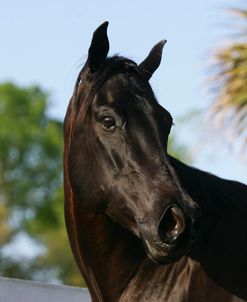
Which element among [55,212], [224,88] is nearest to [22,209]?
[55,212]

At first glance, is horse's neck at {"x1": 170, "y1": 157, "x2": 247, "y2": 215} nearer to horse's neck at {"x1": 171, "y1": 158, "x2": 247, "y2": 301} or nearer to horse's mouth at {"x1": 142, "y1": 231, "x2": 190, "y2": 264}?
horse's neck at {"x1": 171, "y1": 158, "x2": 247, "y2": 301}

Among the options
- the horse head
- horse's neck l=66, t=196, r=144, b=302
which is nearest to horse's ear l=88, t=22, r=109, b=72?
the horse head

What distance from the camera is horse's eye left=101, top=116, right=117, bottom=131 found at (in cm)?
509

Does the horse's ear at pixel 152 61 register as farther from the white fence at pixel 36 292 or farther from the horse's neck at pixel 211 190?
the white fence at pixel 36 292

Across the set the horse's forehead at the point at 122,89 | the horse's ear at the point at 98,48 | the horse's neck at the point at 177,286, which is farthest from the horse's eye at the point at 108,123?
the horse's neck at the point at 177,286

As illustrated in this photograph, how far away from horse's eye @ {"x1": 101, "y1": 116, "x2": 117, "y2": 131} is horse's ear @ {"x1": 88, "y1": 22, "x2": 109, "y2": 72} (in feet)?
1.27

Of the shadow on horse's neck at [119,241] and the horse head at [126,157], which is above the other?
the horse head at [126,157]

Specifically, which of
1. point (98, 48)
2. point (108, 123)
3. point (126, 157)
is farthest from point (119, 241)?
point (98, 48)

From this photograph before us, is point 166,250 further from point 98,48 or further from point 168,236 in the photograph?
point 98,48

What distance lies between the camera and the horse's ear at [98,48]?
533 cm

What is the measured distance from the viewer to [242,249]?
Answer: 16.9 feet

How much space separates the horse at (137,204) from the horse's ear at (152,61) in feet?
0.41

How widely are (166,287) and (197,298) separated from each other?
185 millimetres

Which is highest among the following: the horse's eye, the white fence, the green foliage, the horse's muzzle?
the horse's eye
